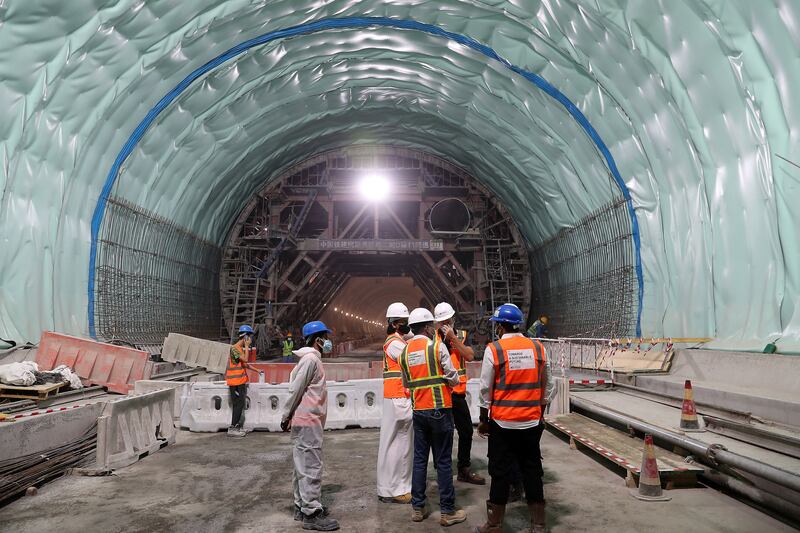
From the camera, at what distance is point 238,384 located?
9531mm

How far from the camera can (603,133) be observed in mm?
13156

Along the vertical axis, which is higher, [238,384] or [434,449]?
[238,384]

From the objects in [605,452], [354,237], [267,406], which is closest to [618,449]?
[605,452]

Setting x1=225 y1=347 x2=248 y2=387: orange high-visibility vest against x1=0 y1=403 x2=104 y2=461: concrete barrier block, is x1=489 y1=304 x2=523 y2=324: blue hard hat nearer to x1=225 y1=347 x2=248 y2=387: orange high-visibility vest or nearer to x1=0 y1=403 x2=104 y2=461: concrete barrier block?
x1=0 y1=403 x2=104 y2=461: concrete barrier block

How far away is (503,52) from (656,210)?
16.2 feet

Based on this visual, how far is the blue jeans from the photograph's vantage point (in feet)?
17.3

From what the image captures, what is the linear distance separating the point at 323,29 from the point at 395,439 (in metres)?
10.6

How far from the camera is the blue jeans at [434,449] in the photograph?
5.26 metres

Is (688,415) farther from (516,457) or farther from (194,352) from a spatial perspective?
(194,352)

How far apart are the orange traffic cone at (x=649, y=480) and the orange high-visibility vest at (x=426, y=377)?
201 centimetres

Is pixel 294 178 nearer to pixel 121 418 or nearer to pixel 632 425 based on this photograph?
pixel 121 418

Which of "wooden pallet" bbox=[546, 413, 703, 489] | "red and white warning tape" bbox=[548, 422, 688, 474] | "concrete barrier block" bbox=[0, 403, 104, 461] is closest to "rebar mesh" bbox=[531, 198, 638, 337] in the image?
"wooden pallet" bbox=[546, 413, 703, 489]

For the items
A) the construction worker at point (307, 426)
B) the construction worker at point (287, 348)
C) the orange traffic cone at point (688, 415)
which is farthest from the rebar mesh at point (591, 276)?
the construction worker at point (307, 426)

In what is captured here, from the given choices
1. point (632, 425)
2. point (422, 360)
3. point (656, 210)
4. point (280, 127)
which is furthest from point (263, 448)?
point (280, 127)
